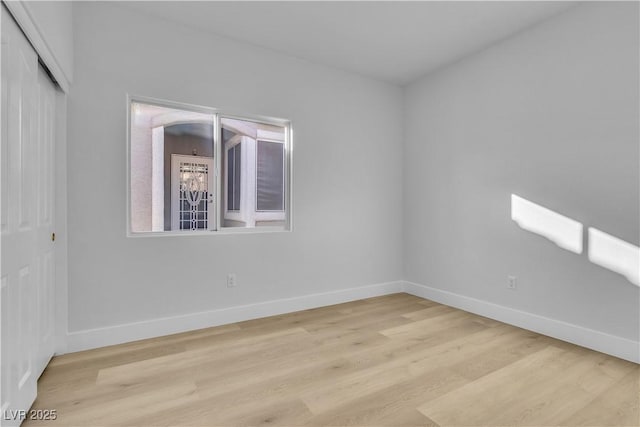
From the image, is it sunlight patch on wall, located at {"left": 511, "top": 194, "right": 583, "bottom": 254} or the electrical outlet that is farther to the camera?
the electrical outlet

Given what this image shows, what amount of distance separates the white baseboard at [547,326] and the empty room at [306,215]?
0.9 inches

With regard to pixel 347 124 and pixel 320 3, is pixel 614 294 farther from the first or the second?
pixel 320 3

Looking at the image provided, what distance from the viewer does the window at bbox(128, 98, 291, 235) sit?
284cm

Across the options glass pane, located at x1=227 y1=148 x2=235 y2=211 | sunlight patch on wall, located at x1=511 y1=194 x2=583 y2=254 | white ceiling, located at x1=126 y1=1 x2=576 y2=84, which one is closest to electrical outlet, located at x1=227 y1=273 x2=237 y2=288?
glass pane, located at x1=227 y1=148 x2=235 y2=211

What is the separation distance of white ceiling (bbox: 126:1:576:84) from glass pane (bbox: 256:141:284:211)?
102cm

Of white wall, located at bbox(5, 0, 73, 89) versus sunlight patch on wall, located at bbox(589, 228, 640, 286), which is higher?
white wall, located at bbox(5, 0, 73, 89)

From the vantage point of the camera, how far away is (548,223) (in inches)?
111

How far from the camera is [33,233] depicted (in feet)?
6.08

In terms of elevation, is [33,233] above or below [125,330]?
above

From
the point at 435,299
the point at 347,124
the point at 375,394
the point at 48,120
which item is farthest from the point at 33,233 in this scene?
the point at 435,299

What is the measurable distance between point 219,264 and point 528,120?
10.4 feet

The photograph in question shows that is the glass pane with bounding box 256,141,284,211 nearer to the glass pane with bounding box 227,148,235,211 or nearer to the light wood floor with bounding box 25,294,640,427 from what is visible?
the glass pane with bounding box 227,148,235,211

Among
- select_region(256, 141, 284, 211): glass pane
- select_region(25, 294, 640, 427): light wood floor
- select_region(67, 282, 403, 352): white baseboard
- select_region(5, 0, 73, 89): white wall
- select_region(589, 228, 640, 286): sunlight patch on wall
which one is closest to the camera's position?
select_region(5, 0, 73, 89): white wall

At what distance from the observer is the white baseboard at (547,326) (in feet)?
7.84
